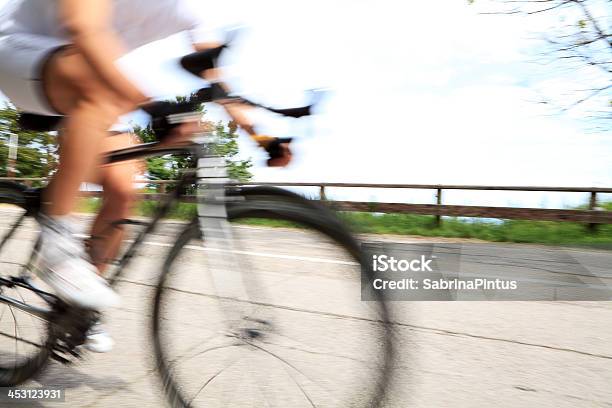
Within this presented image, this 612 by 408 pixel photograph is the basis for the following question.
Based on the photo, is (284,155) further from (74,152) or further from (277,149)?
(74,152)

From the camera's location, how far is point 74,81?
1.90 meters

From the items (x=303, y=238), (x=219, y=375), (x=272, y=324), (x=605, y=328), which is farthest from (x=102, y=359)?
(x=605, y=328)

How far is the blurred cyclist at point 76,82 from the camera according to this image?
182 centimetres

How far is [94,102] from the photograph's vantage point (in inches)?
75.5

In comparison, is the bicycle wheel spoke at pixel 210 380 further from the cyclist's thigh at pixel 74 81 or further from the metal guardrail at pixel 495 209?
the metal guardrail at pixel 495 209

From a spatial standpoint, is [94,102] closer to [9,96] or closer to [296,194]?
[9,96]

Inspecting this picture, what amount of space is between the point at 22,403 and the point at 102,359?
0.54 m

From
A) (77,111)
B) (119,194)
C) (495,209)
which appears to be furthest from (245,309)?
(495,209)

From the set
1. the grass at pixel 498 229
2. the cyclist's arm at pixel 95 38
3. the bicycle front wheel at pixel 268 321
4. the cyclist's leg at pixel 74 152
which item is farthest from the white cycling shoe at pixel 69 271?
the grass at pixel 498 229

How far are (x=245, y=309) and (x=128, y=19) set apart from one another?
3.86 ft

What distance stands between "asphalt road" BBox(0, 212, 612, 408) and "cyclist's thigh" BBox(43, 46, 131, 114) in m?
0.53

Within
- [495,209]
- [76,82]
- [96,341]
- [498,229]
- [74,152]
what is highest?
[76,82]

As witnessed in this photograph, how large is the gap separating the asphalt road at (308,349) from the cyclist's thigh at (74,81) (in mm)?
531

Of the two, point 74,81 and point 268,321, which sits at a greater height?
point 74,81
